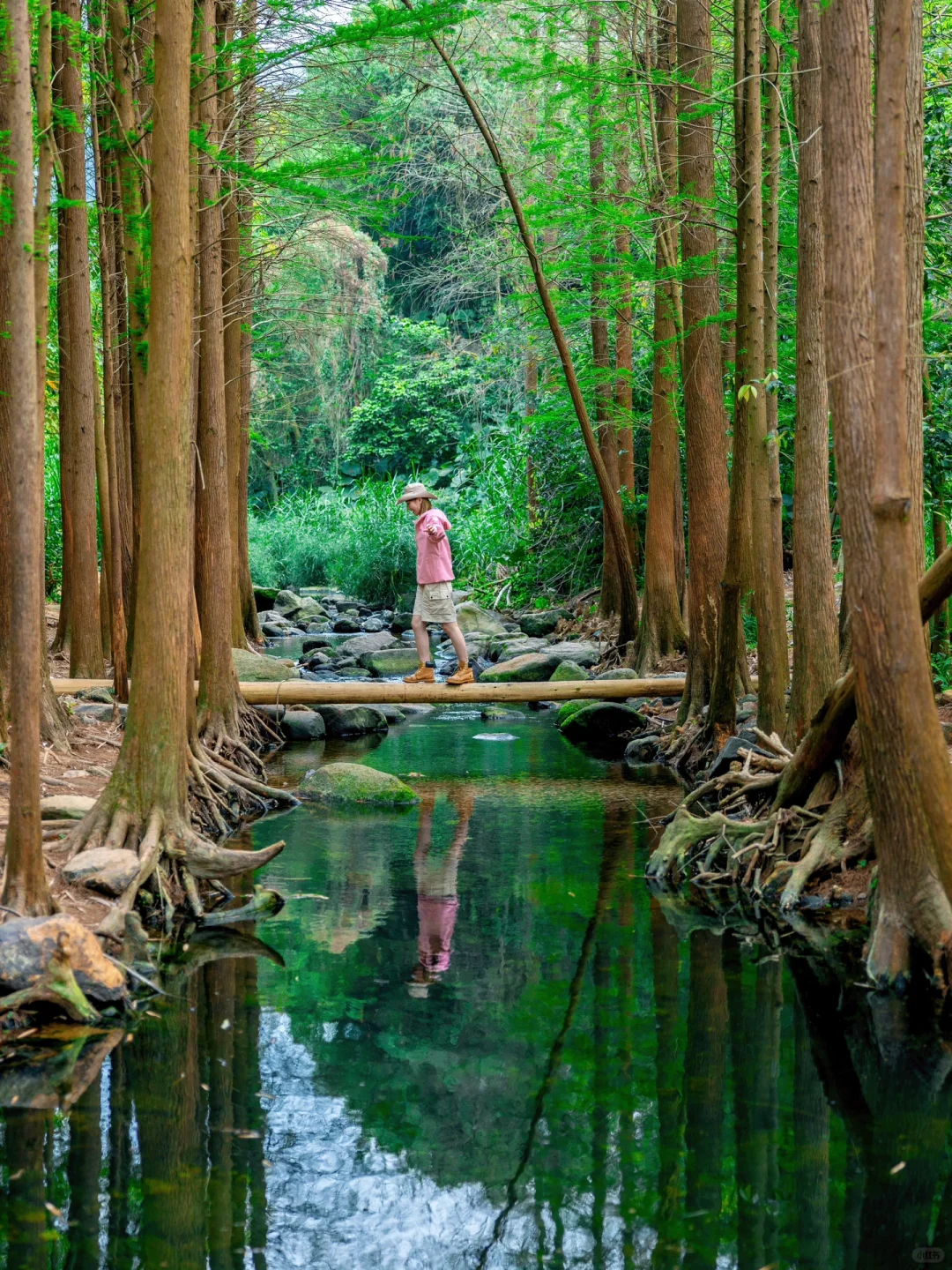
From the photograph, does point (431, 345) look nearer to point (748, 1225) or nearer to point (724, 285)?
point (724, 285)

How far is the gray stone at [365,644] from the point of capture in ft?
60.7

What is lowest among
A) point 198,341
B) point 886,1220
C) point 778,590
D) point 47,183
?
point 886,1220

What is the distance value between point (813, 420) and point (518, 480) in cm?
1501

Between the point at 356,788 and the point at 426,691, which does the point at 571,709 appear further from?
the point at 356,788

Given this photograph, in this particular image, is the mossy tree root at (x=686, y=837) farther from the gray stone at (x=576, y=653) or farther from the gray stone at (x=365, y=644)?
the gray stone at (x=365, y=644)

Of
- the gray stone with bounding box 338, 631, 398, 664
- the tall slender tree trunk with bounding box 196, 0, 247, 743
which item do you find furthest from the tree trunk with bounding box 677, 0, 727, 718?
the gray stone with bounding box 338, 631, 398, 664

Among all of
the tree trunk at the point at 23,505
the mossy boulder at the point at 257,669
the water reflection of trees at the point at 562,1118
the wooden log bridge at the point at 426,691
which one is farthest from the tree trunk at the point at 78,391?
the water reflection of trees at the point at 562,1118

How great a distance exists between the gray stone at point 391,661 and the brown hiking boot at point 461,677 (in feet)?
16.9

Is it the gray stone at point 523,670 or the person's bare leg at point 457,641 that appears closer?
the person's bare leg at point 457,641

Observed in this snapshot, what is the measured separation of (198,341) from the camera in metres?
10.6

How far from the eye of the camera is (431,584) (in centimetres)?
1181

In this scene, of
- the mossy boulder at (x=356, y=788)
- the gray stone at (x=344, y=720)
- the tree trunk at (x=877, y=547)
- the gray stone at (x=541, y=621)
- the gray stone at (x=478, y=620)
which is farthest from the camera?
the gray stone at (x=478, y=620)

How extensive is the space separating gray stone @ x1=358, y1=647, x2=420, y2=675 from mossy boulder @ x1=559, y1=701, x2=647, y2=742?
395cm

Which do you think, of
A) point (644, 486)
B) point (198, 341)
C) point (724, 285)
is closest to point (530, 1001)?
point (198, 341)
